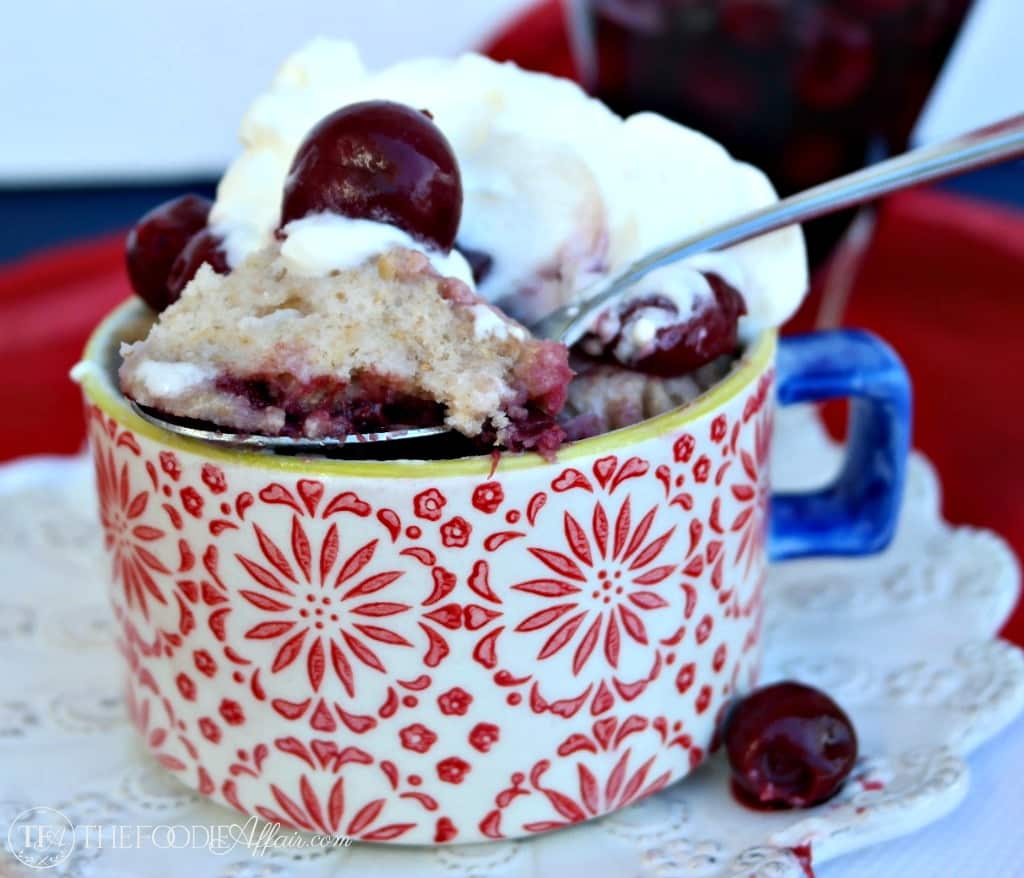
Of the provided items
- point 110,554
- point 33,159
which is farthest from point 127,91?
point 110,554

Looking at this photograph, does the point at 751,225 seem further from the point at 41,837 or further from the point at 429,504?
the point at 41,837

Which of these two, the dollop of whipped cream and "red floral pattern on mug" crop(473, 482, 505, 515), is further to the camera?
the dollop of whipped cream

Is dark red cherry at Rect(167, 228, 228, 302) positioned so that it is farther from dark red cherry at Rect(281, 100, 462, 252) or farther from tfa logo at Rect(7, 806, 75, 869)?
tfa logo at Rect(7, 806, 75, 869)

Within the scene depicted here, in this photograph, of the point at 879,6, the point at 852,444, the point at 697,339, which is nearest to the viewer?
the point at 697,339

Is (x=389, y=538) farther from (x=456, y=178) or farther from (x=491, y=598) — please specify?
(x=456, y=178)

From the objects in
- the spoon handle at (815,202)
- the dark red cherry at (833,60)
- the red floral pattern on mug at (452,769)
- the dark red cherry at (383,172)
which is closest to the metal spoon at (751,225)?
the spoon handle at (815,202)

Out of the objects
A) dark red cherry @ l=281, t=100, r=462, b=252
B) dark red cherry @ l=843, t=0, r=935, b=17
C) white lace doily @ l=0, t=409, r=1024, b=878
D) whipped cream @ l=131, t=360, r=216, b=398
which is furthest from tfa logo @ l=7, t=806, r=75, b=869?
dark red cherry @ l=843, t=0, r=935, b=17

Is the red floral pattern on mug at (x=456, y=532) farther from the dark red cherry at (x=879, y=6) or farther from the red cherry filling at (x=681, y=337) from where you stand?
the dark red cherry at (x=879, y=6)

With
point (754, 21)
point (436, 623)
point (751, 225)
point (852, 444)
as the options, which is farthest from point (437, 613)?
point (754, 21)
